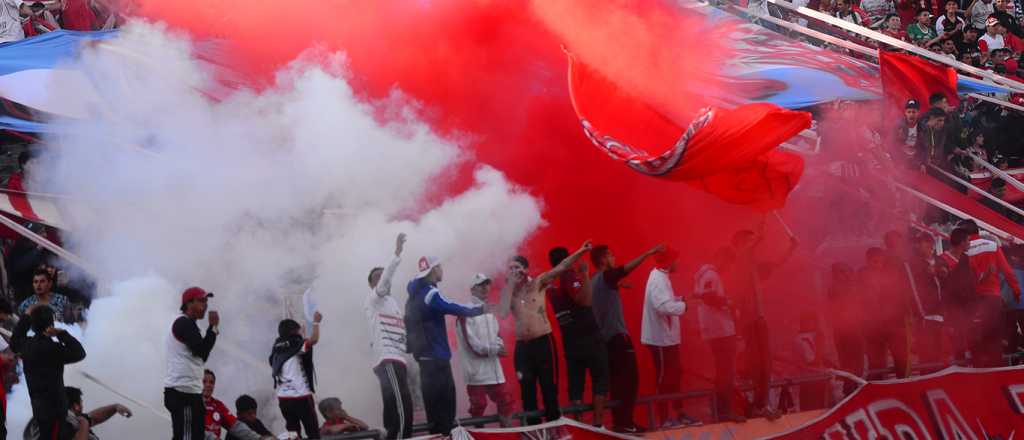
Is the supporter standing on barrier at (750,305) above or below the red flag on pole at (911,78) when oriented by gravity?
below

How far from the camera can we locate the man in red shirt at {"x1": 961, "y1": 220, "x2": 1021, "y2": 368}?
9703 millimetres

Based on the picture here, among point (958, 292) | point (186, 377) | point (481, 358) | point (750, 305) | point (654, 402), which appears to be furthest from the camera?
point (958, 292)

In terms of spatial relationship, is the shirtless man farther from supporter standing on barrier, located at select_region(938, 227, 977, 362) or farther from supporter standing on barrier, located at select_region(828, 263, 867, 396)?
supporter standing on barrier, located at select_region(938, 227, 977, 362)

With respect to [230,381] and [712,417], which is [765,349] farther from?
[230,381]

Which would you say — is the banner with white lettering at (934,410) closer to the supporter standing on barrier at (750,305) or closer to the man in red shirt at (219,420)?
the supporter standing on barrier at (750,305)

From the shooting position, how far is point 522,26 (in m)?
9.27

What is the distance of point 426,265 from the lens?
8.11 meters

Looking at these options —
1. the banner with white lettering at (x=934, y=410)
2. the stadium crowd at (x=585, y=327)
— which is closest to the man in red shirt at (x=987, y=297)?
the stadium crowd at (x=585, y=327)

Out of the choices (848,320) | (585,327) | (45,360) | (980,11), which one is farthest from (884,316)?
(980,11)

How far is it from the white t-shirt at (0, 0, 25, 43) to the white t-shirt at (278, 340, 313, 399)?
13.3ft

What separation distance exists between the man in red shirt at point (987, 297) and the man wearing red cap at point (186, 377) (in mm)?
5653

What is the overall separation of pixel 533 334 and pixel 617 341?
63cm

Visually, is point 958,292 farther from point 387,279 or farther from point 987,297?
point 387,279

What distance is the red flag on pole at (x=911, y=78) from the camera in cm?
988
